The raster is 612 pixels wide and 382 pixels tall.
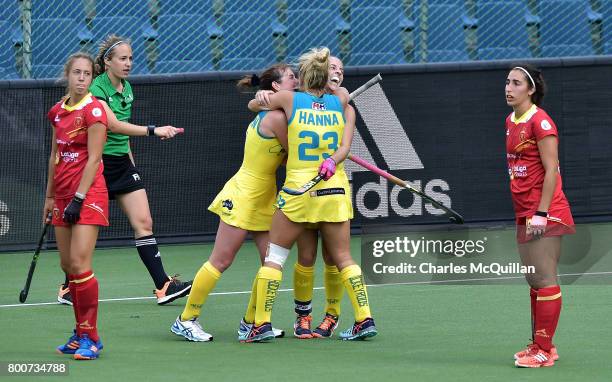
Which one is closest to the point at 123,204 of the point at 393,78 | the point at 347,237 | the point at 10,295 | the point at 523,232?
A: the point at 10,295

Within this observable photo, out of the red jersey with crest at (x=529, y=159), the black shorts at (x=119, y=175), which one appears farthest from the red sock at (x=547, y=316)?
the black shorts at (x=119, y=175)

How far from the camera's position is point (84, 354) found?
6.82 meters

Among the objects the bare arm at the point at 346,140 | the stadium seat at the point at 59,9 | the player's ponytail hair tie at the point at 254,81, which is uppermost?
the stadium seat at the point at 59,9

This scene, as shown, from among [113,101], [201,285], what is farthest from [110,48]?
[201,285]

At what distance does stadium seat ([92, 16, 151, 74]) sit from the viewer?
1362 centimetres

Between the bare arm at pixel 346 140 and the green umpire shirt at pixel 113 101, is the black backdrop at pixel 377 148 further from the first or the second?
the bare arm at pixel 346 140

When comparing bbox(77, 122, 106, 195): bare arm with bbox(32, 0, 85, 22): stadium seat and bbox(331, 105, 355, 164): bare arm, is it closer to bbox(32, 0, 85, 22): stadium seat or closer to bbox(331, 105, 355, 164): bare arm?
bbox(331, 105, 355, 164): bare arm

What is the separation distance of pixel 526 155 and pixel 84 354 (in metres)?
2.74

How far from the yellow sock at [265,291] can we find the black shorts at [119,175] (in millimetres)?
2312

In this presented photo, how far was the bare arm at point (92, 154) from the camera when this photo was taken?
22.2 ft

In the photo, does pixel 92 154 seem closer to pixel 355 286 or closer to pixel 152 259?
pixel 355 286

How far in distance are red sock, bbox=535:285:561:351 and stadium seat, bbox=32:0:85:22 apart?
8322 mm

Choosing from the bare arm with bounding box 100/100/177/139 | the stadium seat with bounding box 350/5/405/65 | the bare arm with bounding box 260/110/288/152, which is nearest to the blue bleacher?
the stadium seat with bounding box 350/5/405/65

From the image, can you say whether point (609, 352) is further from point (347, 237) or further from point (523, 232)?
point (347, 237)
